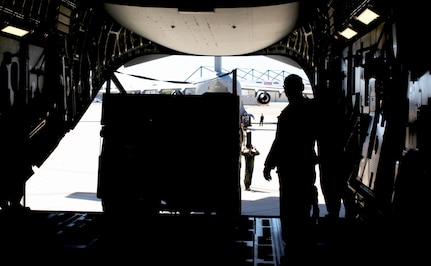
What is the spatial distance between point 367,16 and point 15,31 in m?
5.49

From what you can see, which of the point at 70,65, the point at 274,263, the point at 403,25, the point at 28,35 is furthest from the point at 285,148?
the point at 70,65

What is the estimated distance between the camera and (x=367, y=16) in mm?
5918

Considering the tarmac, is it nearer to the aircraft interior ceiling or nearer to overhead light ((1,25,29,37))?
the aircraft interior ceiling

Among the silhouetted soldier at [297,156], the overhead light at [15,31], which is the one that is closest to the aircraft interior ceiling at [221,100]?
the overhead light at [15,31]

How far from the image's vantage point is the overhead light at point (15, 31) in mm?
6605

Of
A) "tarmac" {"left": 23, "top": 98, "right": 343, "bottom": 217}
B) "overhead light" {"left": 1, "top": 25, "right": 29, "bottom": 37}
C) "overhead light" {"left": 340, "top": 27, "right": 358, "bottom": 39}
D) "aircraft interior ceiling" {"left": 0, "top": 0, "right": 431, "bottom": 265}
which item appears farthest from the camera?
"tarmac" {"left": 23, "top": 98, "right": 343, "bottom": 217}

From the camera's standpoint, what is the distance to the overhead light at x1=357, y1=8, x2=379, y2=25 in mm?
5694

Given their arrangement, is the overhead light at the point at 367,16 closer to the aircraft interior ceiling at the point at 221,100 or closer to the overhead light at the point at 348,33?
the aircraft interior ceiling at the point at 221,100

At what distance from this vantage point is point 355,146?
6977 millimetres

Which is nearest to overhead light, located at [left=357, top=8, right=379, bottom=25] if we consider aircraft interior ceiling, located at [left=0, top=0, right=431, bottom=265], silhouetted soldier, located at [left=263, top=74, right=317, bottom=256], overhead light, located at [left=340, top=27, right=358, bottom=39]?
aircraft interior ceiling, located at [left=0, top=0, right=431, bottom=265]

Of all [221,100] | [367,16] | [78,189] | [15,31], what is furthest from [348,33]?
[78,189]

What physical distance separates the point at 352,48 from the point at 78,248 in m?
5.54

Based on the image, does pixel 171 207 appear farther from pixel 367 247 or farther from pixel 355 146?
pixel 355 146

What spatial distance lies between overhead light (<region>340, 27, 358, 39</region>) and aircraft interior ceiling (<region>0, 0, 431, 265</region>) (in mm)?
38
